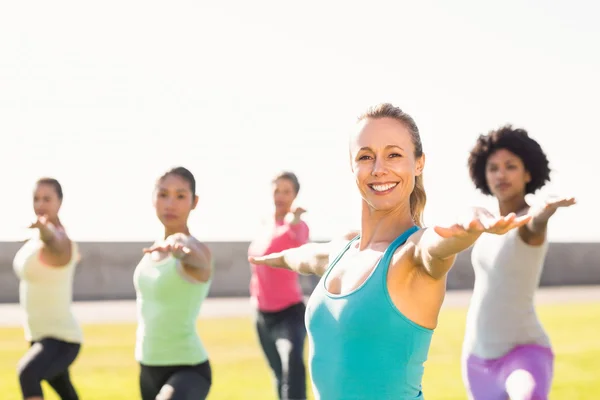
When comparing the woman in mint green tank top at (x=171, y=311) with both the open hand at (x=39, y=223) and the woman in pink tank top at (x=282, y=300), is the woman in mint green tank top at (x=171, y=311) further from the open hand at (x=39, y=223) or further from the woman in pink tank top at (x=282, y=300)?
the woman in pink tank top at (x=282, y=300)

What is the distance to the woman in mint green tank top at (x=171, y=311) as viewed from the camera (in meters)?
5.91

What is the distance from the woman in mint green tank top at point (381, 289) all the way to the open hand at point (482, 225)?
0.62 ft

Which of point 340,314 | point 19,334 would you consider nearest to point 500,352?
point 340,314

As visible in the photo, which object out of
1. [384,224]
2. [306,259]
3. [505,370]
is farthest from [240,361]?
[384,224]

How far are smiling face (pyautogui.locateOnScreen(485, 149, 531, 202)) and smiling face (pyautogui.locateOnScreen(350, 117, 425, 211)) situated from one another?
9.99 feet

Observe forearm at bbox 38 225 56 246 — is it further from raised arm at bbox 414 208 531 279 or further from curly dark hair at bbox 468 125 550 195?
raised arm at bbox 414 208 531 279

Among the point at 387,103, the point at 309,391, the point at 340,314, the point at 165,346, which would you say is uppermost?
the point at 387,103

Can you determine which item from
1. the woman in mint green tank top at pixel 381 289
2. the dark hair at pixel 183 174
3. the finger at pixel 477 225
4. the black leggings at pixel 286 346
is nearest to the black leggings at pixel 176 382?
the dark hair at pixel 183 174

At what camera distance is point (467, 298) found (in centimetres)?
2456

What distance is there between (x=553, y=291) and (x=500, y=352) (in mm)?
22766

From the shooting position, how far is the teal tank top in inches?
124

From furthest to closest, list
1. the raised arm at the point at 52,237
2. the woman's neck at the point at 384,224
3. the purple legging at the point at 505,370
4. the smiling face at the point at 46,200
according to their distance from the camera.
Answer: the smiling face at the point at 46,200, the raised arm at the point at 52,237, the purple legging at the point at 505,370, the woman's neck at the point at 384,224

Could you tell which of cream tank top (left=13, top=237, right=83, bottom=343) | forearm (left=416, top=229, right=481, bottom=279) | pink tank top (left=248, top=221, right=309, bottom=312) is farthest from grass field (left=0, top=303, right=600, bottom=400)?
forearm (left=416, top=229, right=481, bottom=279)

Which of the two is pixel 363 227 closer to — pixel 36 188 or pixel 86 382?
pixel 36 188
